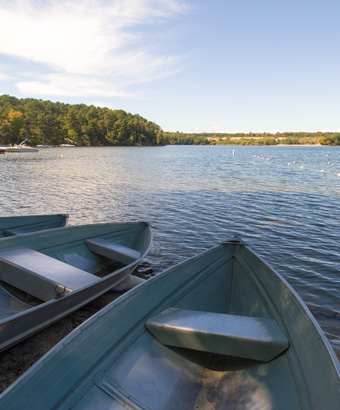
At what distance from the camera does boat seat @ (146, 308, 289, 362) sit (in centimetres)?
313

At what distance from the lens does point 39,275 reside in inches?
195

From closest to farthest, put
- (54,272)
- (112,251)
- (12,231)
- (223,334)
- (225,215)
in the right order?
1. (223,334)
2. (54,272)
3. (112,251)
4. (12,231)
5. (225,215)

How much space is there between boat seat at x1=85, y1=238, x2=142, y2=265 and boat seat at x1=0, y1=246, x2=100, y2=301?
1.42m

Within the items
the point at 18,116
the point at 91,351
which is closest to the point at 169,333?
the point at 91,351

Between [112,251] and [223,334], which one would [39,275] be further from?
[223,334]

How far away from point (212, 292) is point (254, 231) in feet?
28.0

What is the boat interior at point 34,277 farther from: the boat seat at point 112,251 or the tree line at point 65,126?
the tree line at point 65,126

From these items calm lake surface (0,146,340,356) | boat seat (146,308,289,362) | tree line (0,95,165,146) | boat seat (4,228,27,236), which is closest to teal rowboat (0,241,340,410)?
boat seat (146,308,289,362)

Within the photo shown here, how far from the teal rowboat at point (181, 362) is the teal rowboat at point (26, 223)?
5.92 meters

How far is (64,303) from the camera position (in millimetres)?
4617

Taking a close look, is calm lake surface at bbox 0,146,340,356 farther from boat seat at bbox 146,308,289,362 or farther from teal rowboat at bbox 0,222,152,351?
boat seat at bbox 146,308,289,362

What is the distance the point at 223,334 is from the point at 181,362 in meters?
0.64

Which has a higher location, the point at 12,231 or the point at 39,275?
the point at 39,275

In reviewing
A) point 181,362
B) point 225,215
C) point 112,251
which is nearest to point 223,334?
point 181,362
